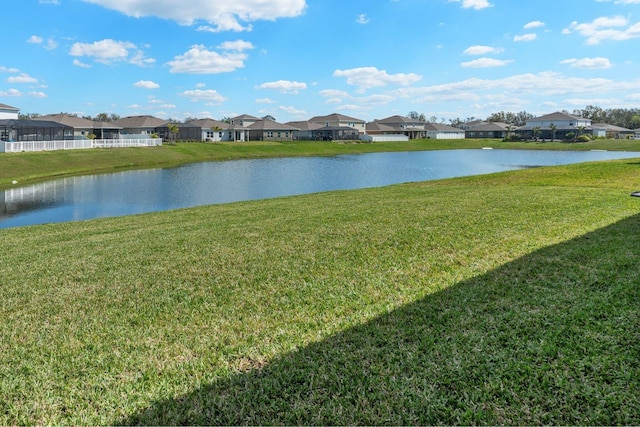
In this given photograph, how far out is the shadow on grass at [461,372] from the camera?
117 inches

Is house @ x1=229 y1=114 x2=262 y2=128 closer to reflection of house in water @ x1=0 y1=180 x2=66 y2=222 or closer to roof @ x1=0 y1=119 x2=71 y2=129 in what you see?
roof @ x1=0 y1=119 x2=71 y2=129

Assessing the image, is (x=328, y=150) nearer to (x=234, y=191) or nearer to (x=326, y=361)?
(x=234, y=191)

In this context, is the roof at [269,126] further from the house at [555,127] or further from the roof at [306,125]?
the house at [555,127]

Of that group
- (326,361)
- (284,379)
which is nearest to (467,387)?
(326,361)

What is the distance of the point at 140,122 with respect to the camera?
74.1 m

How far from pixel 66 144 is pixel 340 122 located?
57.4 meters

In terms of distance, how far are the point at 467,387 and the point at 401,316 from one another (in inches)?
51.4

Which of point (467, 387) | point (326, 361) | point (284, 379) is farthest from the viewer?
point (326, 361)

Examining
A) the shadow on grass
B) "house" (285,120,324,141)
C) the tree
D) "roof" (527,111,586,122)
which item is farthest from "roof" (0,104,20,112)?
"roof" (527,111,586,122)

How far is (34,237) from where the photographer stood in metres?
10.5

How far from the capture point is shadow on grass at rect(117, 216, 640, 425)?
9.77 feet

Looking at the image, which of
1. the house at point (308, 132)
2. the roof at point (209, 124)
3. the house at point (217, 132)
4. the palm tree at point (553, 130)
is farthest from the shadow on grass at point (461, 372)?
the palm tree at point (553, 130)

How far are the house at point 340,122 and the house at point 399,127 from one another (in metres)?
4.46

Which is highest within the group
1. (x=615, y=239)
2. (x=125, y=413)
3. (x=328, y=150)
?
(x=328, y=150)
